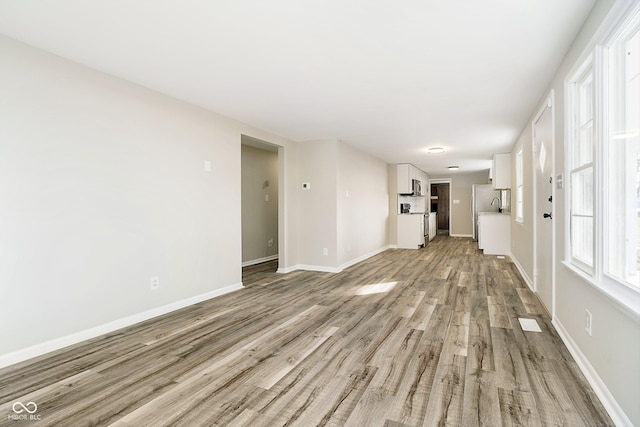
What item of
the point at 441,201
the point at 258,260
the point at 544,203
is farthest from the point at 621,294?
the point at 441,201

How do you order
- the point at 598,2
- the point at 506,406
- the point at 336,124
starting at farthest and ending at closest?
1. the point at 336,124
2. the point at 598,2
3. the point at 506,406

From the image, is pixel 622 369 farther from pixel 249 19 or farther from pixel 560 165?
pixel 249 19

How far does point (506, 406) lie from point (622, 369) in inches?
22.0

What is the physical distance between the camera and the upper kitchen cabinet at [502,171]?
21.5ft

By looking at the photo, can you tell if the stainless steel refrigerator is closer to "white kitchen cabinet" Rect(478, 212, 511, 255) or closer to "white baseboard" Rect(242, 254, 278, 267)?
"white kitchen cabinet" Rect(478, 212, 511, 255)

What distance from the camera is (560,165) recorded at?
2588 mm

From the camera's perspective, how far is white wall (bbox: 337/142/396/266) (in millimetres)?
5672

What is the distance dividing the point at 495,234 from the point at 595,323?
5621 millimetres

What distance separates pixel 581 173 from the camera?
2230 millimetres

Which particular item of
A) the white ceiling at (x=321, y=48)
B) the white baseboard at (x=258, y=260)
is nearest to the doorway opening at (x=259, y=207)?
the white baseboard at (x=258, y=260)

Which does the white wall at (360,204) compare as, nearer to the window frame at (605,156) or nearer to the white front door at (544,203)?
the white front door at (544,203)

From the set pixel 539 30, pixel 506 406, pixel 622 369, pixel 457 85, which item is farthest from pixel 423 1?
pixel 506 406

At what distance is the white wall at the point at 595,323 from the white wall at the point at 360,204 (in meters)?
3.24

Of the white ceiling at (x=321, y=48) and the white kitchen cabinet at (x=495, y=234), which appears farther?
the white kitchen cabinet at (x=495, y=234)
